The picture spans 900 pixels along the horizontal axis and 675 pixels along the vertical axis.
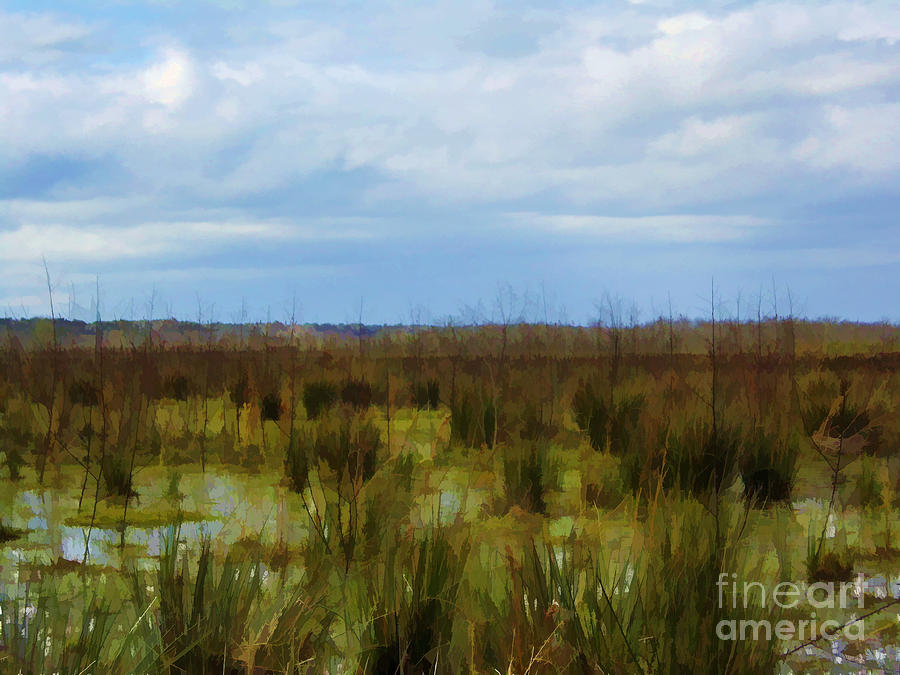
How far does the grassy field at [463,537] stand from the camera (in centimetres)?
185

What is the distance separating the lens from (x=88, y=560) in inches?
112

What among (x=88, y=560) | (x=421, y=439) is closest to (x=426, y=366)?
(x=421, y=439)

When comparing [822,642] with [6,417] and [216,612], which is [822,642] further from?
[6,417]

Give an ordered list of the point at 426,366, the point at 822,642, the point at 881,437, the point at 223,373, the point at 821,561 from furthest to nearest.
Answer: the point at 426,366 < the point at 223,373 < the point at 881,437 < the point at 821,561 < the point at 822,642

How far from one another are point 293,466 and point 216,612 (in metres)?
2.20

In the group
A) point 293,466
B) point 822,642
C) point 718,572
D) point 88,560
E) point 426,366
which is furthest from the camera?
point 426,366

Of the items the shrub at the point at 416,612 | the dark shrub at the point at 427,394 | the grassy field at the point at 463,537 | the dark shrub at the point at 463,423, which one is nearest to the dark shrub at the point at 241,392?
the grassy field at the point at 463,537

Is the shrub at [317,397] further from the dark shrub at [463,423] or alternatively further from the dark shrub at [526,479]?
the dark shrub at [526,479]

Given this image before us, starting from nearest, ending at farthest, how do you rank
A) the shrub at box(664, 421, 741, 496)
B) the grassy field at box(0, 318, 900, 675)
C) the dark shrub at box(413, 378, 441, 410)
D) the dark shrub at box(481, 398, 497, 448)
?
the grassy field at box(0, 318, 900, 675) → the shrub at box(664, 421, 741, 496) → the dark shrub at box(481, 398, 497, 448) → the dark shrub at box(413, 378, 441, 410)

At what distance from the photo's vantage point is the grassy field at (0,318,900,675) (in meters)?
1.85

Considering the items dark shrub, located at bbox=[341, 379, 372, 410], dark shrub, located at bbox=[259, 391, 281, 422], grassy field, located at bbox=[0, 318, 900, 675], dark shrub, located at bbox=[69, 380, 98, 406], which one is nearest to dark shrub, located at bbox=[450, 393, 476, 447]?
grassy field, located at bbox=[0, 318, 900, 675]

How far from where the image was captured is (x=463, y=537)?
2.55 metres

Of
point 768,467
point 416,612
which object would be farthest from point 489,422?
point 416,612

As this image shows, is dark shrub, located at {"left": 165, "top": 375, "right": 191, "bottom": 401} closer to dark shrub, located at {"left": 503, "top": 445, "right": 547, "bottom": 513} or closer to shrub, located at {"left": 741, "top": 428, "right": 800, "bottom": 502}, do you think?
dark shrub, located at {"left": 503, "top": 445, "right": 547, "bottom": 513}
